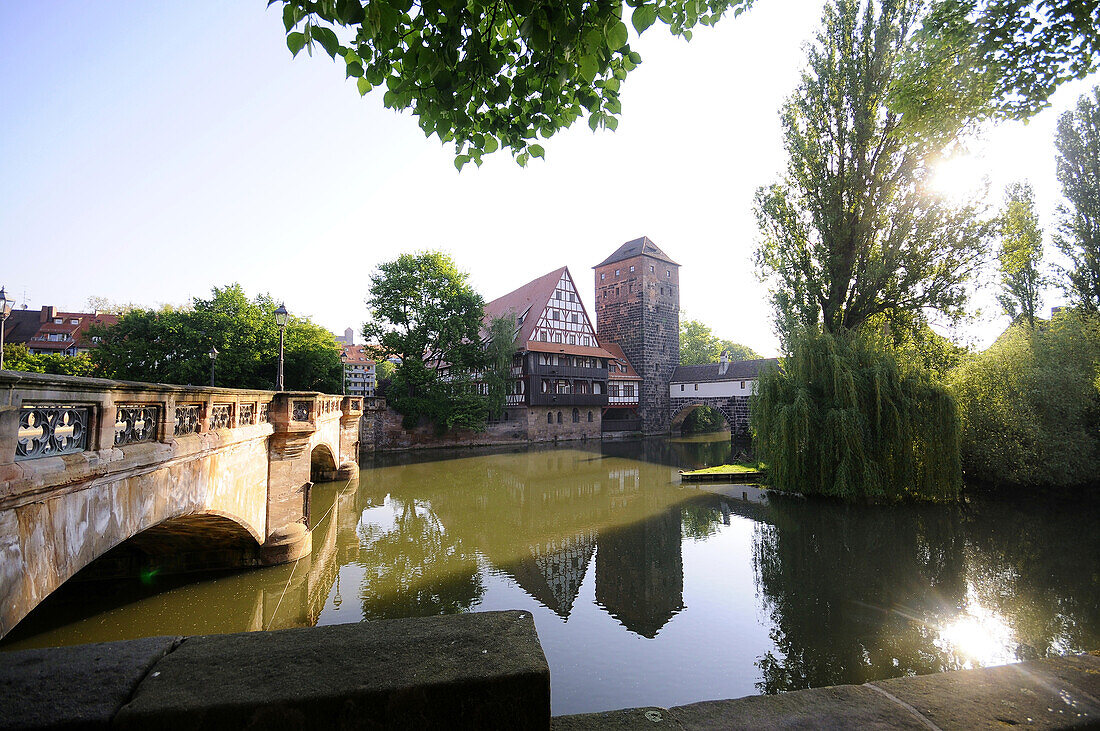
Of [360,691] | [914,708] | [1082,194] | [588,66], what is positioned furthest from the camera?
[1082,194]

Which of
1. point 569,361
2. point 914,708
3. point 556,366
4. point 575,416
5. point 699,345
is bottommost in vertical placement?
point 575,416

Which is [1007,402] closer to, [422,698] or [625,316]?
[422,698]

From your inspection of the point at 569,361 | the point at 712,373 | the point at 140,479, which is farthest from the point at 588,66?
the point at 712,373

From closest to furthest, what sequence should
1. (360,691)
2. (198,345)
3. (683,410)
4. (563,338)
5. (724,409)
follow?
(360,691), (198,345), (563,338), (724,409), (683,410)

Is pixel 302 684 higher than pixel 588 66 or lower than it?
lower

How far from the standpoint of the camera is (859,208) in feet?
49.4

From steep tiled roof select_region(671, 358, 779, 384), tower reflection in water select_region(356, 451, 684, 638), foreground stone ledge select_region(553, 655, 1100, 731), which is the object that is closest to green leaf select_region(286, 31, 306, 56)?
foreground stone ledge select_region(553, 655, 1100, 731)

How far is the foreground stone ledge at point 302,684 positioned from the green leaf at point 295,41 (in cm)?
292

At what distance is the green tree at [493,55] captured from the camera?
2.81m

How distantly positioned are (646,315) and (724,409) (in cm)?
946

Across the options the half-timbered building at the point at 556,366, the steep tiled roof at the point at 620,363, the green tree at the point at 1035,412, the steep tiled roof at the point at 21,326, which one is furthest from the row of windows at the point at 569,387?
the steep tiled roof at the point at 21,326

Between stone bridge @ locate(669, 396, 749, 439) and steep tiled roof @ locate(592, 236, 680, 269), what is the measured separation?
1154 centimetres

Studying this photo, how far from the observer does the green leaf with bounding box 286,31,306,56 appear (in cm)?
282

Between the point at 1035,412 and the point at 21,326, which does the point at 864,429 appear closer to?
the point at 1035,412
